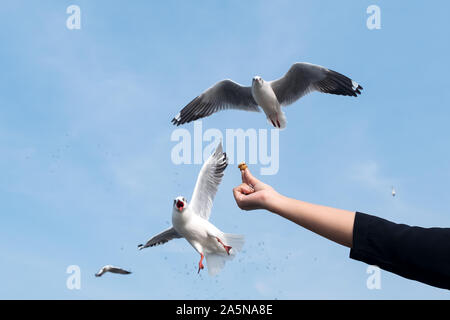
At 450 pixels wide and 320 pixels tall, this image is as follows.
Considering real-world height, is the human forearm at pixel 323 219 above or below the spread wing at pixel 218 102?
below

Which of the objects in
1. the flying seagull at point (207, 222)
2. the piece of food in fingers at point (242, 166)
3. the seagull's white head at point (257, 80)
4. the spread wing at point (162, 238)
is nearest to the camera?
the piece of food in fingers at point (242, 166)

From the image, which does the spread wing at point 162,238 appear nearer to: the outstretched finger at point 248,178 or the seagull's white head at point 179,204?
the seagull's white head at point 179,204

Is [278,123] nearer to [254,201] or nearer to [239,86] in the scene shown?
A: [239,86]

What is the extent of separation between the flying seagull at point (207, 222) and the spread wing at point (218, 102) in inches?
76.9

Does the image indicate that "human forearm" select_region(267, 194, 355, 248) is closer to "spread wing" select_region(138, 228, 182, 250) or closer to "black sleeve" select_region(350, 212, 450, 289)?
"black sleeve" select_region(350, 212, 450, 289)

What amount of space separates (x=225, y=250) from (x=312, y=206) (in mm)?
2482

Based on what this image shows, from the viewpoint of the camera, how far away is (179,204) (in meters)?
3.51

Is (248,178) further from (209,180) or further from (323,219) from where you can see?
(209,180)

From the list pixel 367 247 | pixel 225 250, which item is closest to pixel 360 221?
pixel 367 247

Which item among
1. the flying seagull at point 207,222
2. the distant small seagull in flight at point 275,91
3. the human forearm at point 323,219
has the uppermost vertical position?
the distant small seagull in flight at point 275,91

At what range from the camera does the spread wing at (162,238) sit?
439 cm

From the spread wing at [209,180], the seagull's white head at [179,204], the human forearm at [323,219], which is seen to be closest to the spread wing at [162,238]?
the spread wing at [209,180]

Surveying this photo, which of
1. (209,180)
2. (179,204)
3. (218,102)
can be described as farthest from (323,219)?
(218,102)

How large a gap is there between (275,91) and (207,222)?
8.09 feet
